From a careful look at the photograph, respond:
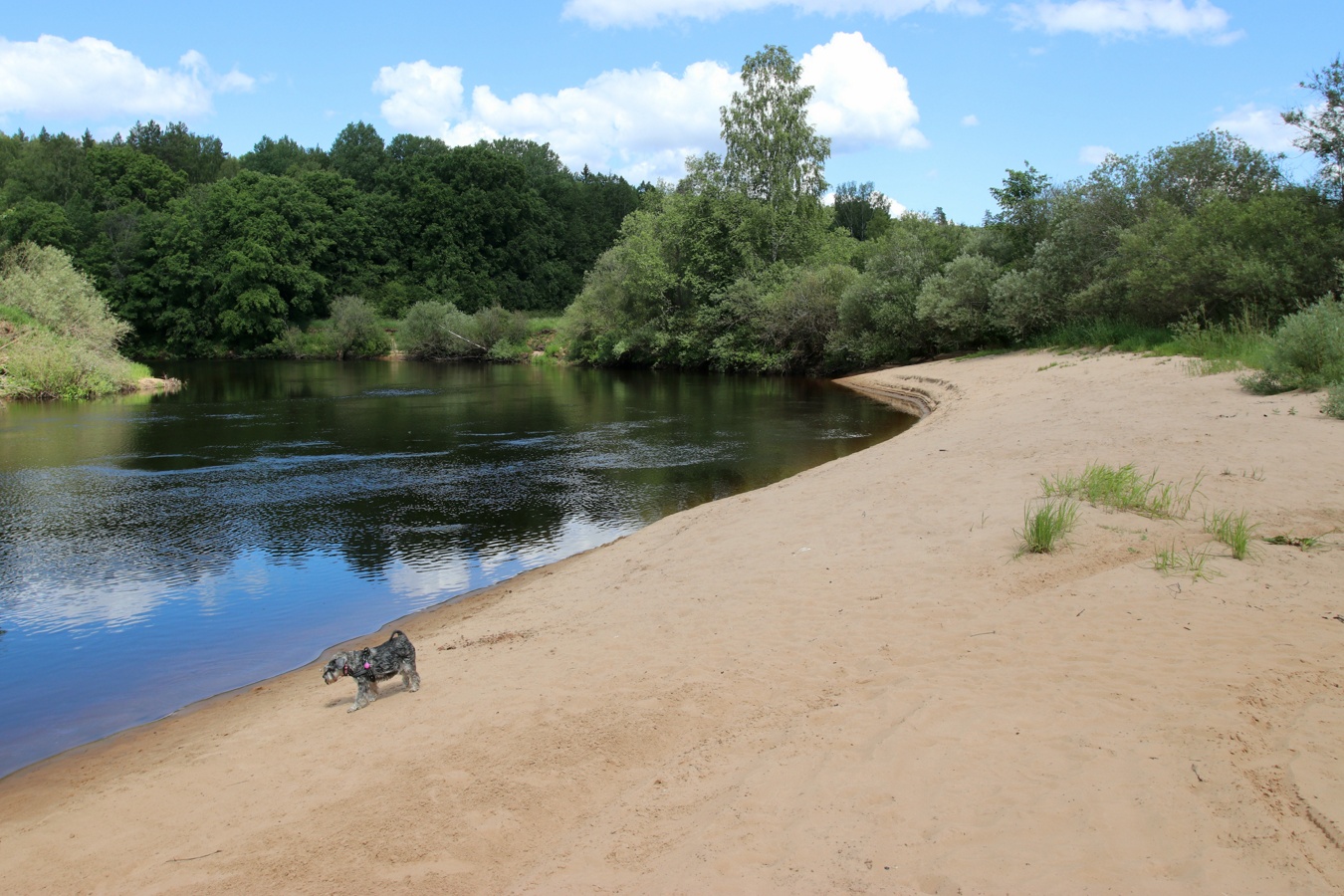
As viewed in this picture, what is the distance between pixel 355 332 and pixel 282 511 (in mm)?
57922

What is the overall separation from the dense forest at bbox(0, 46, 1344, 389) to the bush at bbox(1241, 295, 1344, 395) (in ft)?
20.9

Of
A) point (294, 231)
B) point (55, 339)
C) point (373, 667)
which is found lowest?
point (373, 667)

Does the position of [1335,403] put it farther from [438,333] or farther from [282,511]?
[438,333]

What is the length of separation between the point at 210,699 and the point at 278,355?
234 feet

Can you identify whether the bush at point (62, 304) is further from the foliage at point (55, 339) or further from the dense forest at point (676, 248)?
the dense forest at point (676, 248)

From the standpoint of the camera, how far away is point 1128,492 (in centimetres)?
930

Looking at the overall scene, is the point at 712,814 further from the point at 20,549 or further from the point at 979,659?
the point at 20,549

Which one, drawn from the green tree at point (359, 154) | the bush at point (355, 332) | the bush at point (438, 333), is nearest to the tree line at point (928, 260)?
the bush at point (438, 333)

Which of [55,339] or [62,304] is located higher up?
[62,304]

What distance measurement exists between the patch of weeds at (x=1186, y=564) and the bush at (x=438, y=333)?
61.0 m

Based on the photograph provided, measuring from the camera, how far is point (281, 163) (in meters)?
98.3

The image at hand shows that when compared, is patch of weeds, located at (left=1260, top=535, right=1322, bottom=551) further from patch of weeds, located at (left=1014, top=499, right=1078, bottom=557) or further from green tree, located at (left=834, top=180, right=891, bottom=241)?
green tree, located at (left=834, top=180, right=891, bottom=241)

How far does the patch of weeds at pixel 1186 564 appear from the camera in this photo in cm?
709

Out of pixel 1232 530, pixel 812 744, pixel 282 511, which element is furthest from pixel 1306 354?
pixel 282 511
